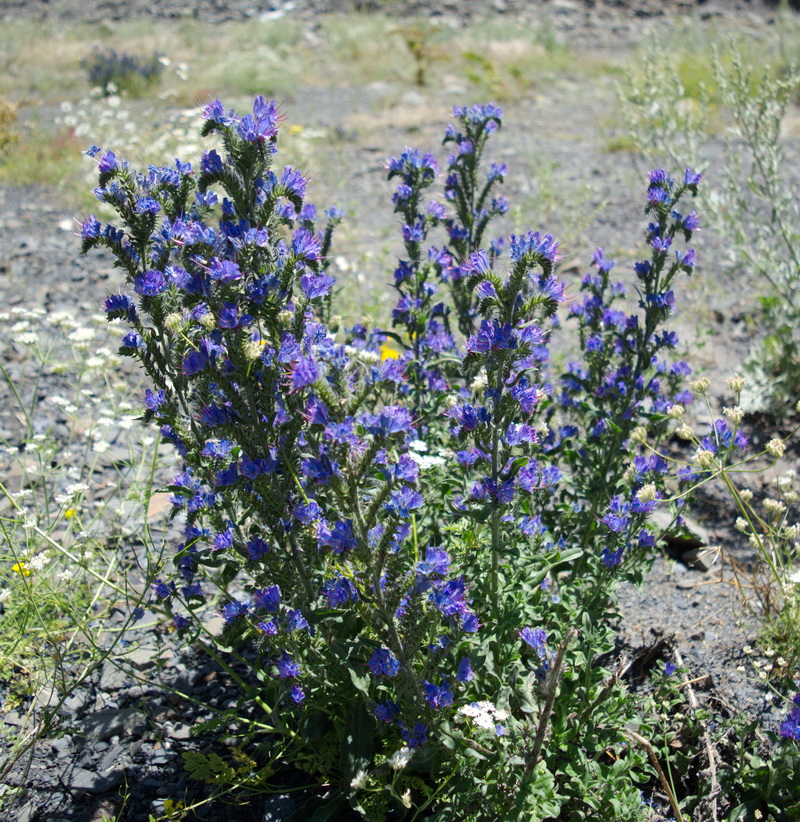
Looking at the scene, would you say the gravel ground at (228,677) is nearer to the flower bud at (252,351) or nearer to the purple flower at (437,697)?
the purple flower at (437,697)

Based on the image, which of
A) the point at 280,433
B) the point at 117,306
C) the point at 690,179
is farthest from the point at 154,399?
the point at 690,179

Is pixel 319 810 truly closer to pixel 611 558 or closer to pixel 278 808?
pixel 278 808

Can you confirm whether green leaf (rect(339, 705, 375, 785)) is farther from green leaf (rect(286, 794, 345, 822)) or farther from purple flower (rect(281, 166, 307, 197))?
purple flower (rect(281, 166, 307, 197))

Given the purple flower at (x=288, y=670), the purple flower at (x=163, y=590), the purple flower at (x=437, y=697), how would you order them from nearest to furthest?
the purple flower at (x=437, y=697), the purple flower at (x=288, y=670), the purple flower at (x=163, y=590)

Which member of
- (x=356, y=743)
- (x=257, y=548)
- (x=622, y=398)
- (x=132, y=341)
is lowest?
(x=356, y=743)

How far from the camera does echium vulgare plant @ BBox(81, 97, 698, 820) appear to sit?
1.93m

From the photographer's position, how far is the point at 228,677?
3039 mm

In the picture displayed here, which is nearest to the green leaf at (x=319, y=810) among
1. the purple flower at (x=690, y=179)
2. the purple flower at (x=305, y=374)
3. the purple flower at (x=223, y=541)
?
the purple flower at (x=223, y=541)

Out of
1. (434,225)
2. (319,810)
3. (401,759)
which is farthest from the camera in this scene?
(434,225)

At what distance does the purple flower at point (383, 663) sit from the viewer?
1952 millimetres

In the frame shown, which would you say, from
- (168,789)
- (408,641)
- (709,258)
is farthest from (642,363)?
(709,258)

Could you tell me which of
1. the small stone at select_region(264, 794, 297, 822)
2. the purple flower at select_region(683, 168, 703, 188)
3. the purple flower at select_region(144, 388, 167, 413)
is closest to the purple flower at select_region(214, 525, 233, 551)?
the purple flower at select_region(144, 388, 167, 413)

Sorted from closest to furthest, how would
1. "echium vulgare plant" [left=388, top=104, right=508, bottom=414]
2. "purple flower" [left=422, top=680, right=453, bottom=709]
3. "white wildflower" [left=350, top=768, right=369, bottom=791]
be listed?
"white wildflower" [left=350, top=768, right=369, bottom=791]
"purple flower" [left=422, top=680, right=453, bottom=709]
"echium vulgare plant" [left=388, top=104, right=508, bottom=414]

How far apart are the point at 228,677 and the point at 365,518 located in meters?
1.54
